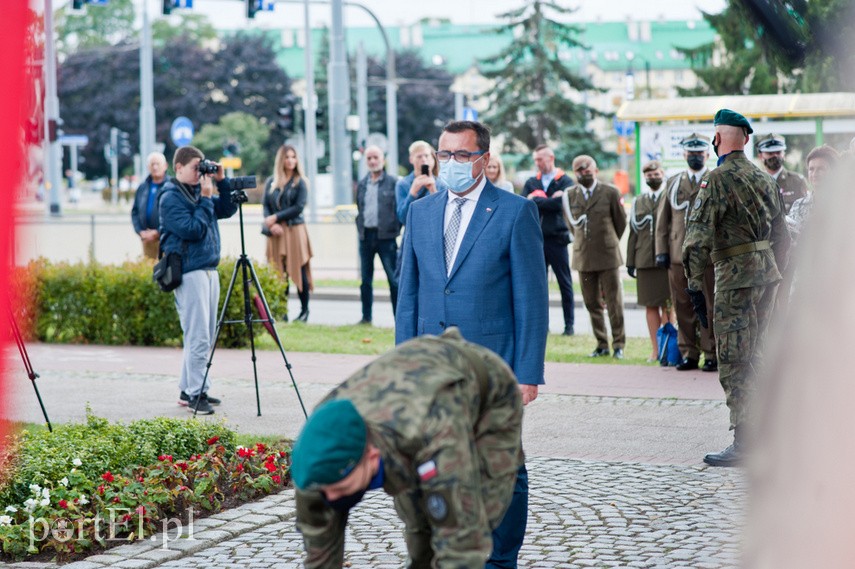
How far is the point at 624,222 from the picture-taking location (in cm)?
1310

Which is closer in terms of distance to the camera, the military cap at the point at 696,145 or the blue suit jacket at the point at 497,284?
the blue suit jacket at the point at 497,284

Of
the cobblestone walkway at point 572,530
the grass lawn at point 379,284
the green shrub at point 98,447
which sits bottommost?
the cobblestone walkway at point 572,530

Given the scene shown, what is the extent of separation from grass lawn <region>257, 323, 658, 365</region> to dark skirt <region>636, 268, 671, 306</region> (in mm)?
634

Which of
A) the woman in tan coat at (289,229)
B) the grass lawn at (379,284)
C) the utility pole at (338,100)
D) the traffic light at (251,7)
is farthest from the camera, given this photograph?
the utility pole at (338,100)

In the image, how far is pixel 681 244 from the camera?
37.3 feet

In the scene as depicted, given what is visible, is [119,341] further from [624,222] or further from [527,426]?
[527,426]

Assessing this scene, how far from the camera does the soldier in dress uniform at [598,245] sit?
42.3ft

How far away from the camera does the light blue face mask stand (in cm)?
541

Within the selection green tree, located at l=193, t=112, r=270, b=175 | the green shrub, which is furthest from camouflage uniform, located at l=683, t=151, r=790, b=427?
green tree, located at l=193, t=112, r=270, b=175

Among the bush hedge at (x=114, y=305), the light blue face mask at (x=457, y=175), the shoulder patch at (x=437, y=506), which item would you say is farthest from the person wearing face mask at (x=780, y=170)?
the shoulder patch at (x=437, y=506)

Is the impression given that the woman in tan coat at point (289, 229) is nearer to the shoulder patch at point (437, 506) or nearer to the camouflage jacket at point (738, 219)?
the camouflage jacket at point (738, 219)

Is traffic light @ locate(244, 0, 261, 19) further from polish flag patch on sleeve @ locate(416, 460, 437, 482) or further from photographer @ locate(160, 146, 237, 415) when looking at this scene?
polish flag patch on sleeve @ locate(416, 460, 437, 482)

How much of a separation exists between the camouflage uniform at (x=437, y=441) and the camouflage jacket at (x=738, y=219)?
4670mm

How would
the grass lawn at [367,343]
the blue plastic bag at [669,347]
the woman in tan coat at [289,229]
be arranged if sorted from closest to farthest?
the blue plastic bag at [669,347], the grass lawn at [367,343], the woman in tan coat at [289,229]
